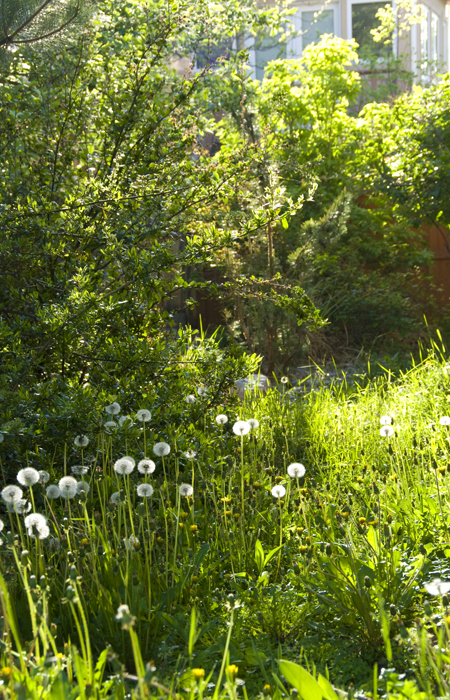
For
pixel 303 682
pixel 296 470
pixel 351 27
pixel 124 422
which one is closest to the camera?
pixel 303 682

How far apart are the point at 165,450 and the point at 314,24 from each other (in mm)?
16816

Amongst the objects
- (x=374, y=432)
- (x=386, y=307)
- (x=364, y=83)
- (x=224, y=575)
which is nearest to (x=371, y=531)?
(x=224, y=575)

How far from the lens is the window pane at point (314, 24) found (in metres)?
16.3

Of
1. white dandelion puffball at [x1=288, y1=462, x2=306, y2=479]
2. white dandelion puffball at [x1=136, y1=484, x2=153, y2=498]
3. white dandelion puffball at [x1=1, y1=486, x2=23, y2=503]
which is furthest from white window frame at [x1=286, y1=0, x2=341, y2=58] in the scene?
white dandelion puffball at [x1=1, y1=486, x2=23, y2=503]

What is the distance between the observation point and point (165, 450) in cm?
245

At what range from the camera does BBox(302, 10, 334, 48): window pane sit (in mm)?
16266

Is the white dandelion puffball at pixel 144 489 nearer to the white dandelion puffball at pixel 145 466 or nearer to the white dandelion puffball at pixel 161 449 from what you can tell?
the white dandelion puffball at pixel 145 466

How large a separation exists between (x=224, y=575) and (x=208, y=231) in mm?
1887

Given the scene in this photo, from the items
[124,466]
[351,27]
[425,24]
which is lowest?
[124,466]

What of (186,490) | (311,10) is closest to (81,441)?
(186,490)

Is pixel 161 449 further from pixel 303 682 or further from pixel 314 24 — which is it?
pixel 314 24

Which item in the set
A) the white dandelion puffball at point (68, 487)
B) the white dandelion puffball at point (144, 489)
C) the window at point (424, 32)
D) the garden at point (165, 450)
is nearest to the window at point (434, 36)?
the window at point (424, 32)

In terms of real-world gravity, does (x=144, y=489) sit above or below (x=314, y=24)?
below

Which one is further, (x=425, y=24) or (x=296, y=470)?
(x=425, y=24)
